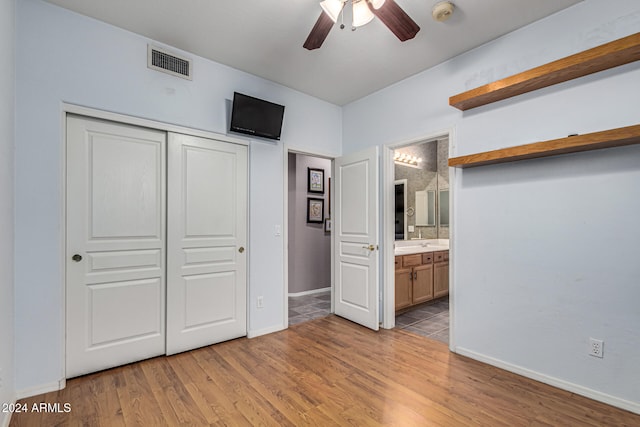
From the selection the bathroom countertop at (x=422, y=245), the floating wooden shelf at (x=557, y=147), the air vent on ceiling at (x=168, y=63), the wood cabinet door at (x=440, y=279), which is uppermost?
the air vent on ceiling at (x=168, y=63)

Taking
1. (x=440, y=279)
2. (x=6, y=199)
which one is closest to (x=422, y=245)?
(x=440, y=279)

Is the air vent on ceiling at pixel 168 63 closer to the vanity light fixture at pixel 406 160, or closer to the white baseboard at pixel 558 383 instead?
the vanity light fixture at pixel 406 160

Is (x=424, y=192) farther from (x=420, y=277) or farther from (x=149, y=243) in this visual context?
(x=149, y=243)

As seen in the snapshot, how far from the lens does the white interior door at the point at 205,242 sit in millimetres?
2811

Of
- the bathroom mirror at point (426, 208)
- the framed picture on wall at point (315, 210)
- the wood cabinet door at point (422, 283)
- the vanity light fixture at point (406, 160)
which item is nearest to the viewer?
the wood cabinet door at point (422, 283)

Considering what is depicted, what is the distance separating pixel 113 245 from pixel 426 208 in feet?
14.7

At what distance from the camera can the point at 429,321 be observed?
12.4 feet

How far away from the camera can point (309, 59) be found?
2967 millimetres

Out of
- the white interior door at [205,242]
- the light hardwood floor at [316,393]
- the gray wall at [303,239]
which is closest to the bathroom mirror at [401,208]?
the gray wall at [303,239]

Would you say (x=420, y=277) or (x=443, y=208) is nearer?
(x=420, y=277)

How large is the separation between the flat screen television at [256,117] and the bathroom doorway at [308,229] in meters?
1.56

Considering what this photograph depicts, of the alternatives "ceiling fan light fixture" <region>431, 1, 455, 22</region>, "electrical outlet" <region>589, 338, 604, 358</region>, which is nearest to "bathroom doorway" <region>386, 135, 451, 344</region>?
"electrical outlet" <region>589, 338, 604, 358</region>

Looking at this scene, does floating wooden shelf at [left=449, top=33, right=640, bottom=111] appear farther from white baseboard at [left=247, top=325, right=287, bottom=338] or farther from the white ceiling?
white baseboard at [left=247, top=325, right=287, bottom=338]

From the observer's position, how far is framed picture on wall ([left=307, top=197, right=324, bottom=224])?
5.27m
